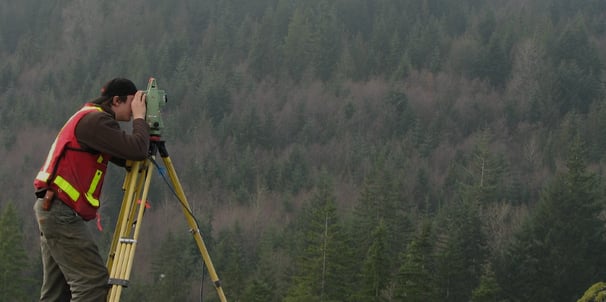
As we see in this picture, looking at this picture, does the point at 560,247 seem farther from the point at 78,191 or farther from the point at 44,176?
the point at 44,176

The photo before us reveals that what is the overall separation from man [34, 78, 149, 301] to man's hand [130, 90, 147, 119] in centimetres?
22

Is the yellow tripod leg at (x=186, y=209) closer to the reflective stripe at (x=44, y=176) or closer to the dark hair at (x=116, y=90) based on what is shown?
the dark hair at (x=116, y=90)

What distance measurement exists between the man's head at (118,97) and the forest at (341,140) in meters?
26.7

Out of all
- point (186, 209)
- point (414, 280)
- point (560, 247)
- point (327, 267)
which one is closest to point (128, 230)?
point (186, 209)

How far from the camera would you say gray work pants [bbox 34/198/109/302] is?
182 inches

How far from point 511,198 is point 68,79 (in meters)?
53.0

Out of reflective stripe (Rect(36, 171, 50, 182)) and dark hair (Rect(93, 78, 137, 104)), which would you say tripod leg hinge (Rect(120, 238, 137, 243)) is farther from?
dark hair (Rect(93, 78, 137, 104))

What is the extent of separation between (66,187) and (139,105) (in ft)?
2.28

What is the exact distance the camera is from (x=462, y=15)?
98.7 metres

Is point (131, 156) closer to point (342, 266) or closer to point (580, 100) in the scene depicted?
point (342, 266)

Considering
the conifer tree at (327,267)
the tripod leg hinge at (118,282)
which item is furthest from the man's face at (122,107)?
the conifer tree at (327,267)

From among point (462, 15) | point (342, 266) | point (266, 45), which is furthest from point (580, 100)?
point (342, 266)

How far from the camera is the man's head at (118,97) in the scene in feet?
16.3

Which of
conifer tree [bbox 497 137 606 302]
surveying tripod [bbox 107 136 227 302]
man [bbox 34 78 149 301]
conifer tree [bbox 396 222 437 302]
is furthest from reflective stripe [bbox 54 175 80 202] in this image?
conifer tree [bbox 497 137 606 302]
